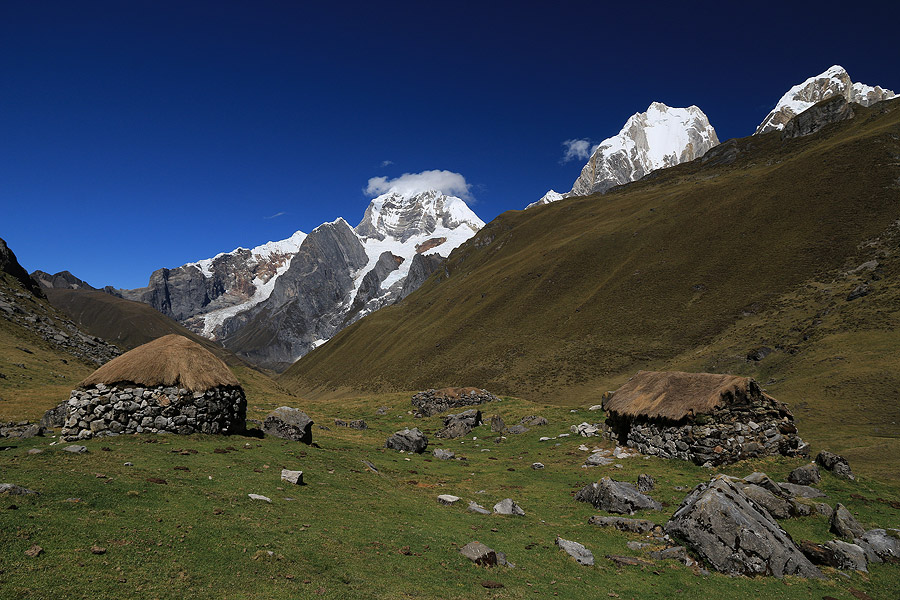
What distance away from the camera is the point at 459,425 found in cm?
4409

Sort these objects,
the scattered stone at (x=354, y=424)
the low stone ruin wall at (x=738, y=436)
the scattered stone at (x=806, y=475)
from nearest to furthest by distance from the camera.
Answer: the scattered stone at (x=806, y=475), the low stone ruin wall at (x=738, y=436), the scattered stone at (x=354, y=424)

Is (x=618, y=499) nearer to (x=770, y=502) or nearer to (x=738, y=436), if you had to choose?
(x=770, y=502)

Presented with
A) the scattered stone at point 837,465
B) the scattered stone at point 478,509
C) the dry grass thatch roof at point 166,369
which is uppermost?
the dry grass thatch roof at point 166,369

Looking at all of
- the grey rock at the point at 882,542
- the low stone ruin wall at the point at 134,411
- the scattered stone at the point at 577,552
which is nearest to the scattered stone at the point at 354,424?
the low stone ruin wall at the point at 134,411

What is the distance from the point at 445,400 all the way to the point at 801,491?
131 feet

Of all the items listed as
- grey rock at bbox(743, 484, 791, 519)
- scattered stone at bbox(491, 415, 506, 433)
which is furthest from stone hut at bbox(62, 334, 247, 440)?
grey rock at bbox(743, 484, 791, 519)

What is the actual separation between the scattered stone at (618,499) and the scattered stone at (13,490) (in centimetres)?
2217

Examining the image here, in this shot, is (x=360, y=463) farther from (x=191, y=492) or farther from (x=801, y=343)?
(x=801, y=343)

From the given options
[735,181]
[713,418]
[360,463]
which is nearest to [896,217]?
[735,181]

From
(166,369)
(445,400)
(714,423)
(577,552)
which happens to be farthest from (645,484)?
(445,400)

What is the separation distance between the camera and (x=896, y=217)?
294ft

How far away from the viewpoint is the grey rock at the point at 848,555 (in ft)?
51.6

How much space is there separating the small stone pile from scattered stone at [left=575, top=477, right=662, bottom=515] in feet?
112

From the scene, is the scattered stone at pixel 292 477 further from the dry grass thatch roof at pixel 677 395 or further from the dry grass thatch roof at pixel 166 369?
the dry grass thatch roof at pixel 677 395
